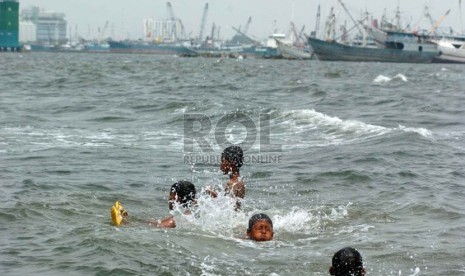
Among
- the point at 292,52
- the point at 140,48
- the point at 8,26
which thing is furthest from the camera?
the point at 140,48

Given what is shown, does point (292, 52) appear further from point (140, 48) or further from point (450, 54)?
point (140, 48)

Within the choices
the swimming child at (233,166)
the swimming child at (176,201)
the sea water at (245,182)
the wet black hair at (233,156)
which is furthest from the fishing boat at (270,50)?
the swimming child at (176,201)

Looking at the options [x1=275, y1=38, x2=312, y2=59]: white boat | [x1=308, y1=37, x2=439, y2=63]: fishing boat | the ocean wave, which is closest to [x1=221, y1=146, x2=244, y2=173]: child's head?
the ocean wave

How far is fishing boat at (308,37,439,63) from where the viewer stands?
120m

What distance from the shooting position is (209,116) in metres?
25.8

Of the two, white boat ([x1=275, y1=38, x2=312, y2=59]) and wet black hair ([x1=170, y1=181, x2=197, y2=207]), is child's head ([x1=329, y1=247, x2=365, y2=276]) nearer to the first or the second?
wet black hair ([x1=170, y1=181, x2=197, y2=207])

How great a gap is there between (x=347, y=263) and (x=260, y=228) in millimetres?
2787

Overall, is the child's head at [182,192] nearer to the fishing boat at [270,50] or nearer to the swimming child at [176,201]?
the swimming child at [176,201]

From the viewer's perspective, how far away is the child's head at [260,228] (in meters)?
8.87

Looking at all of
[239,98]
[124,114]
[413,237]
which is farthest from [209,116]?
[413,237]

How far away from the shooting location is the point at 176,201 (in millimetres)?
9328

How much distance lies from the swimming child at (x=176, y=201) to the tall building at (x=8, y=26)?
139 metres

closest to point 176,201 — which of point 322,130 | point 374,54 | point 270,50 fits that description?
point 322,130

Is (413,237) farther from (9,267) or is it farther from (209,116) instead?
(209,116)
